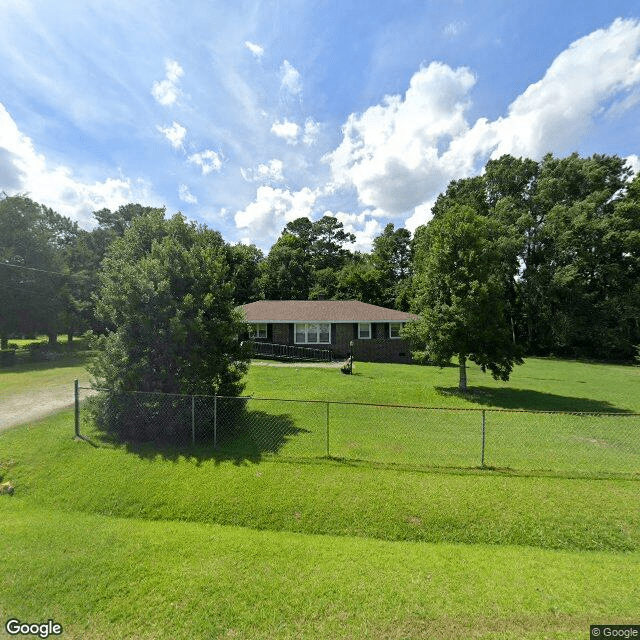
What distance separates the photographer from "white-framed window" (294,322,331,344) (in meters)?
26.0

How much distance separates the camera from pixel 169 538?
568 centimetres

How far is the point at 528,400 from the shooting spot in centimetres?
1489

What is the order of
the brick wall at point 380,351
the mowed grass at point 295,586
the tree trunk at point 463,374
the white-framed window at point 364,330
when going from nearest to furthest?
the mowed grass at point 295,586 → the tree trunk at point 463,374 → the brick wall at point 380,351 → the white-framed window at point 364,330

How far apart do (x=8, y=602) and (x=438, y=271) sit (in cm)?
1658

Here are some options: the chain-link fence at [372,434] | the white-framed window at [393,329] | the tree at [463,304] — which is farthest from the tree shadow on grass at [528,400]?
the white-framed window at [393,329]

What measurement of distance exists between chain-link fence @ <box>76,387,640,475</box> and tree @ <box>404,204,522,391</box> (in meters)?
4.30

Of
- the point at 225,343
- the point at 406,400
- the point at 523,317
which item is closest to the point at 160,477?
the point at 225,343

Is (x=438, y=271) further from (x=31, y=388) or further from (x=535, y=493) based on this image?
(x=31, y=388)

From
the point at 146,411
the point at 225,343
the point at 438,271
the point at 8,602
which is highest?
the point at 438,271

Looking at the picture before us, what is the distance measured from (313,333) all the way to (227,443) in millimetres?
17232

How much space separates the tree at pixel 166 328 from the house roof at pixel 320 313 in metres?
15.5

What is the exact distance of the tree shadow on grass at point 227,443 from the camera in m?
8.27

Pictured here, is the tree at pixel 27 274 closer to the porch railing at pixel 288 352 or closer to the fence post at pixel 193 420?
the porch railing at pixel 288 352

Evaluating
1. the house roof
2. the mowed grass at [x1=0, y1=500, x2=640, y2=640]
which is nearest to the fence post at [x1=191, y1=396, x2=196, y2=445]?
the mowed grass at [x1=0, y1=500, x2=640, y2=640]
